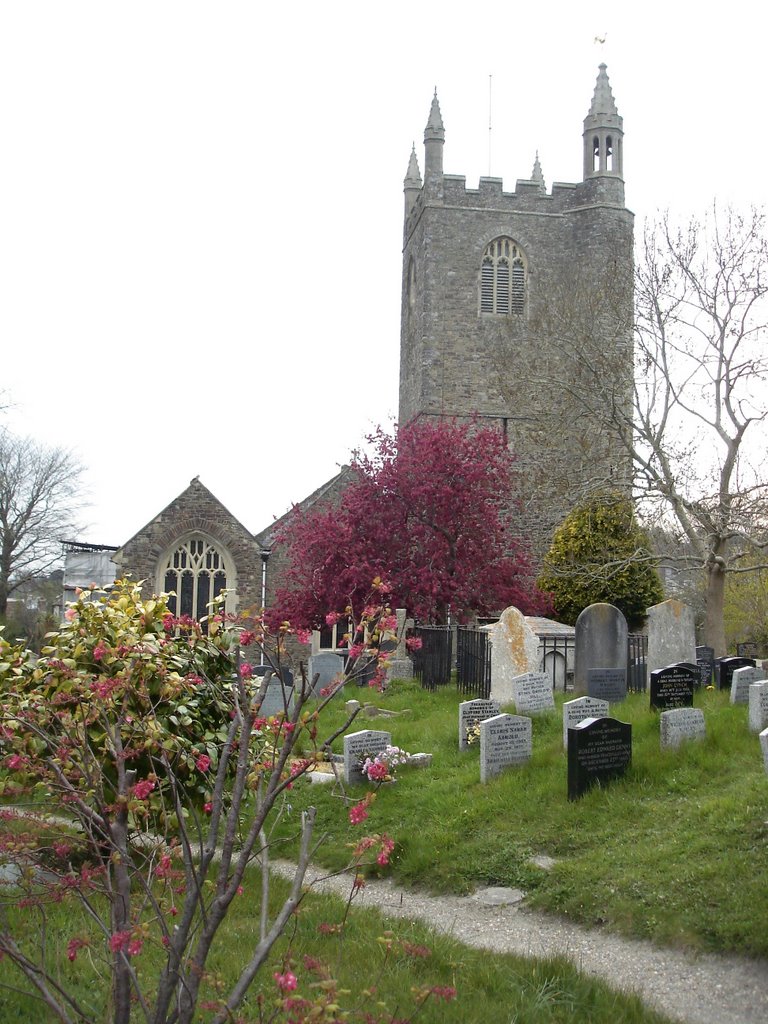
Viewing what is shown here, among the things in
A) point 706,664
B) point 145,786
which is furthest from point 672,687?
point 145,786

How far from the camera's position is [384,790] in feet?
32.2

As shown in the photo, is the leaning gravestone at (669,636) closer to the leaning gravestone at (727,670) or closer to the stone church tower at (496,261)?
the leaning gravestone at (727,670)

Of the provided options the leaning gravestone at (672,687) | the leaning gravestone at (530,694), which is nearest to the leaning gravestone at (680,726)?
the leaning gravestone at (672,687)

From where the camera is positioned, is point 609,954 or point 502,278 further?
point 502,278

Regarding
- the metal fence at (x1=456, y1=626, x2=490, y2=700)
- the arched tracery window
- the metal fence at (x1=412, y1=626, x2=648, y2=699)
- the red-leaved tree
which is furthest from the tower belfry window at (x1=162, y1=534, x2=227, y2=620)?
the metal fence at (x1=456, y1=626, x2=490, y2=700)

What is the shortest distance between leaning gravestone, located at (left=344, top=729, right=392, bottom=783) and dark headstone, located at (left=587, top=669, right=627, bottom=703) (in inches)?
145

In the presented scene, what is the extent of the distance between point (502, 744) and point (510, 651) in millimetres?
4903

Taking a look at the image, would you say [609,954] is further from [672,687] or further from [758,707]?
[672,687]

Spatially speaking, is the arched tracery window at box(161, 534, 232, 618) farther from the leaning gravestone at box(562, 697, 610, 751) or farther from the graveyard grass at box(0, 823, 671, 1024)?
the graveyard grass at box(0, 823, 671, 1024)

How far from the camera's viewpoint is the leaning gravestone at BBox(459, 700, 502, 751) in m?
11.2

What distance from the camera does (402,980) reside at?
513 centimetres

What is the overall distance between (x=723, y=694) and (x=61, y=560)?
34.2 m

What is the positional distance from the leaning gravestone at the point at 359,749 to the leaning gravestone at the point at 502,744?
122 cm

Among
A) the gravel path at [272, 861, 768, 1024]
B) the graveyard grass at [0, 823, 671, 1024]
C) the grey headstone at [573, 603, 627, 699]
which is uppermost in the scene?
the grey headstone at [573, 603, 627, 699]
